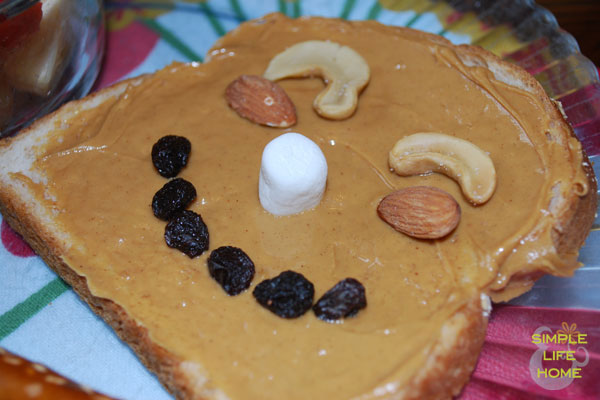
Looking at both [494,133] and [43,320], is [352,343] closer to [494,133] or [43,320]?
[494,133]

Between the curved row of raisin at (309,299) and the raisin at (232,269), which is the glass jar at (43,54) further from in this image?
the curved row of raisin at (309,299)

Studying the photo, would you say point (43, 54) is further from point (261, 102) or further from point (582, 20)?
point (582, 20)

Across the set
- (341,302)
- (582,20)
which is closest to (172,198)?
(341,302)

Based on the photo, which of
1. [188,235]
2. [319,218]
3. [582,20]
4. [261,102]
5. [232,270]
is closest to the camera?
[232,270]

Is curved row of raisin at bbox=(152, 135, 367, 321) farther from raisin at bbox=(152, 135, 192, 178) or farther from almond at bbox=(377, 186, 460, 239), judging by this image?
almond at bbox=(377, 186, 460, 239)

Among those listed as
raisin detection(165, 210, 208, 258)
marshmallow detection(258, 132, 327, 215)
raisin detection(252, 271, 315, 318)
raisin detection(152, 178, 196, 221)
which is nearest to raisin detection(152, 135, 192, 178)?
raisin detection(152, 178, 196, 221)

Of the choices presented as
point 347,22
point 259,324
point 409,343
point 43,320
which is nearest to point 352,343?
point 409,343

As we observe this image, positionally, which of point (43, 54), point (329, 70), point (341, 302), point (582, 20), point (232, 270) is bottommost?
point (582, 20)
